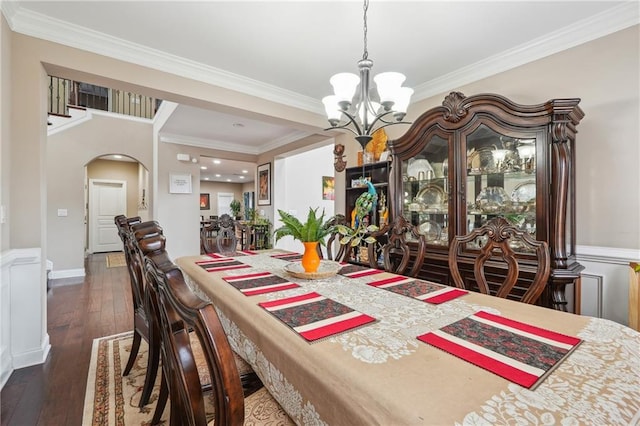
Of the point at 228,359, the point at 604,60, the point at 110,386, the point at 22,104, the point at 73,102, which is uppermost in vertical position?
the point at 73,102

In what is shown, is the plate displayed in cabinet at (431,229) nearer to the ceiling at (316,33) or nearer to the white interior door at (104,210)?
the ceiling at (316,33)

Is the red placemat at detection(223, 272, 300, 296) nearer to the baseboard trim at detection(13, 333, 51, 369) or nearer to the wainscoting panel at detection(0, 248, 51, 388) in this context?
the wainscoting panel at detection(0, 248, 51, 388)

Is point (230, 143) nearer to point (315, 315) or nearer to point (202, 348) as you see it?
point (315, 315)

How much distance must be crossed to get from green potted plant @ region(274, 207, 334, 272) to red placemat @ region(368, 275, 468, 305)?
1.16 feet

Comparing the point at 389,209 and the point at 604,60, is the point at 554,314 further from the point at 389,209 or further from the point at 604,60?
the point at 604,60

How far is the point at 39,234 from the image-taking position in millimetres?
2092

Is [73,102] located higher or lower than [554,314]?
higher

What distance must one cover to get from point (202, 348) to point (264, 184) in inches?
226

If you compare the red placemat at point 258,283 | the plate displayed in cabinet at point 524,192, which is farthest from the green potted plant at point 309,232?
the plate displayed in cabinet at point 524,192

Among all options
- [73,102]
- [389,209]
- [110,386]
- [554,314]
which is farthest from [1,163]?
[73,102]

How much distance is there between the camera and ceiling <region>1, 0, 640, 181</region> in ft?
6.20

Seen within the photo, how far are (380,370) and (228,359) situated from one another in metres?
0.35

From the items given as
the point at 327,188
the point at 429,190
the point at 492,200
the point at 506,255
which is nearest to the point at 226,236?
the point at 429,190

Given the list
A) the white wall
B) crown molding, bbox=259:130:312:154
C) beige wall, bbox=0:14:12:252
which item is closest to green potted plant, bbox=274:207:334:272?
beige wall, bbox=0:14:12:252
